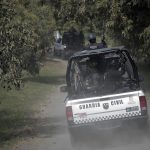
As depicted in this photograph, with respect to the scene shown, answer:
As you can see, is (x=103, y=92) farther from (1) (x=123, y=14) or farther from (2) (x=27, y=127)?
(1) (x=123, y=14)

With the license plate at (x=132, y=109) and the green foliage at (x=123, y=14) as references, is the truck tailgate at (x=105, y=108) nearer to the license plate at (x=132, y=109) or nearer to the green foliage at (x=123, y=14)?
the license plate at (x=132, y=109)

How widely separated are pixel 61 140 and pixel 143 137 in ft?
7.47

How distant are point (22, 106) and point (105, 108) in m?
9.00

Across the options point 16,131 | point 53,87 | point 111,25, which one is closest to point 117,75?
point 16,131

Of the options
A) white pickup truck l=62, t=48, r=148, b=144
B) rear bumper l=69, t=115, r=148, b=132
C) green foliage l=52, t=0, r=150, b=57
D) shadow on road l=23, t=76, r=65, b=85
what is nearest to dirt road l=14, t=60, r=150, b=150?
rear bumper l=69, t=115, r=148, b=132

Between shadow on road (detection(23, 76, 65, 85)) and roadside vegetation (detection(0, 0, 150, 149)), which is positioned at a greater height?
roadside vegetation (detection(0, 0, 150, 149))

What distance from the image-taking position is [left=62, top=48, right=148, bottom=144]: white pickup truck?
1209 centimetres

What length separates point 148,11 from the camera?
2183 cm

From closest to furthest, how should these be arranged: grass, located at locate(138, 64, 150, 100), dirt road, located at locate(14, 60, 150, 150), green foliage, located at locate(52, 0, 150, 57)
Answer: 1. dirt road, located at locate(14, 60, 150, 150)
2. green foliage, located at locate(52, 0, 150, 57)
3. grass, located at locate(138, 64, 150, 100)

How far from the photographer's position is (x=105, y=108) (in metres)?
12.2

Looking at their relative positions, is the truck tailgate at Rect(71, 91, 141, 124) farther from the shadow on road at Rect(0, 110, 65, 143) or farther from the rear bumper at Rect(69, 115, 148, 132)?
the shadow on road at Rect(0, 110, 65, 143)

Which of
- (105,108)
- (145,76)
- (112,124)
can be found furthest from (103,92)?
(145,76)

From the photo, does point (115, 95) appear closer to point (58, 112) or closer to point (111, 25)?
point (58, 112)

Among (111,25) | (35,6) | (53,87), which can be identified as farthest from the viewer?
(35,6)
